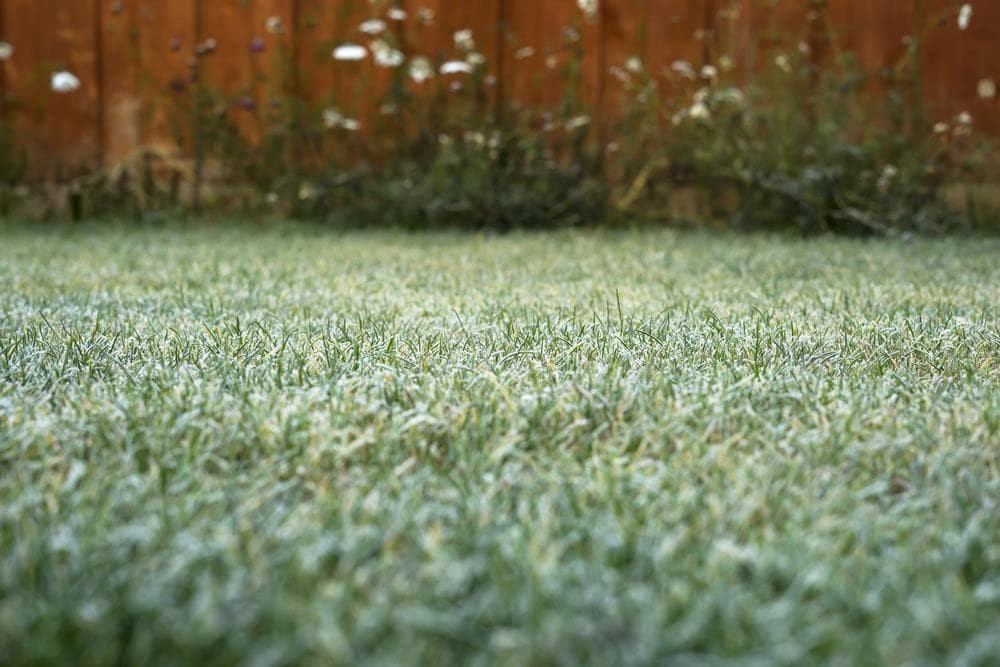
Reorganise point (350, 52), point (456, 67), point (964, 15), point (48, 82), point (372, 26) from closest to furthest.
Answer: point (964, 15), point (456, 67), point (350, 52), point (372, 26), point (48, 82)

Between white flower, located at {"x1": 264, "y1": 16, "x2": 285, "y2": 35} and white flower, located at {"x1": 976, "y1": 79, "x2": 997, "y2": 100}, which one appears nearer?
white flower, located at {"x1": 976, "y1": 79, "x2": 997, "y2": 100}

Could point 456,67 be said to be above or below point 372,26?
below

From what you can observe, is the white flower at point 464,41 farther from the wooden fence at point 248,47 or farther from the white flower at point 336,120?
the white flower at point 336,120

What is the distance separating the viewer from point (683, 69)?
5324 mm

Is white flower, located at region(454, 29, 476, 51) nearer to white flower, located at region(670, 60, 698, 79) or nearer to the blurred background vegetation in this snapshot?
the blurred background vegetation

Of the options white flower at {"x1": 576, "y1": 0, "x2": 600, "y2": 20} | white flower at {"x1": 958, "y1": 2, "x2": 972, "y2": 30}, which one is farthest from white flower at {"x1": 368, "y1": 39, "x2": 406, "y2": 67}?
white flower at {"x1": 958, "y1": 2, "x2": 972, "y2": 30}

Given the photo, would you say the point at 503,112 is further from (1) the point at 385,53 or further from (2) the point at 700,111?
(2) the point at 700,111

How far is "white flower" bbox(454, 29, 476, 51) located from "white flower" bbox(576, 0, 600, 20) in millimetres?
540

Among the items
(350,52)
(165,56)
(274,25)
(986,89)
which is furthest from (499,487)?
(165,56)

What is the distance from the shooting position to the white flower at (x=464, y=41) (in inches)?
209

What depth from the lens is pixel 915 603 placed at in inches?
33.3

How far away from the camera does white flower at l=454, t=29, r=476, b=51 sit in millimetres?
5305

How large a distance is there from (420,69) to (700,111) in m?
1.32

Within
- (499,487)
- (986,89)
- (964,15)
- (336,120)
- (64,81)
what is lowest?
(499,487)
